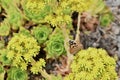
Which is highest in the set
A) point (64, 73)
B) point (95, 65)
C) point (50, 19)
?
point (50, 19)

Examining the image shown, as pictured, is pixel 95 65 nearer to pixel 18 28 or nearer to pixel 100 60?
pixel 100 60

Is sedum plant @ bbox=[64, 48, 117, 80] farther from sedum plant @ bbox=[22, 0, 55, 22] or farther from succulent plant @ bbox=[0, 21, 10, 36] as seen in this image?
succulent plant @ bbox=[0, 21, 10, 36]

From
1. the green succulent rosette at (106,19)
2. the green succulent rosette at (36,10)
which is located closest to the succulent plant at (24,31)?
the green succulent rosette at (36,10)

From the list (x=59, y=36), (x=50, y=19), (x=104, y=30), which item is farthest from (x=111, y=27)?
(x=50, y=19)

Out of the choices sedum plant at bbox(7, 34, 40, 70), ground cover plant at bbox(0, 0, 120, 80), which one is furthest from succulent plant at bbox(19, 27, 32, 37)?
sedum plant at bbox(7, 34, 40, 70)

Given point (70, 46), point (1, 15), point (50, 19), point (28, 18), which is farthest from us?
point (1, 15)

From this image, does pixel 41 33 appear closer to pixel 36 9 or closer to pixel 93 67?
pixel 36 9

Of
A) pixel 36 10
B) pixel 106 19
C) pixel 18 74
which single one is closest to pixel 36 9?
pixel 36 10

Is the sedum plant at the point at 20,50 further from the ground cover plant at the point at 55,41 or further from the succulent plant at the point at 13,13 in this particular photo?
the succulent plant at the point at 13,13
